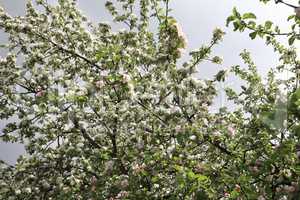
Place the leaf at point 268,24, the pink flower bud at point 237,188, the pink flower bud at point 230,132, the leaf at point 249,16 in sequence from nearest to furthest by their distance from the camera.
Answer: the leaf at point 249,16
the pink flower bud at point 237,188
the leaf at point 268,24
the pink flower bud at point 230,132

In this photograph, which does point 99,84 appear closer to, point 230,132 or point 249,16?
point 230,132

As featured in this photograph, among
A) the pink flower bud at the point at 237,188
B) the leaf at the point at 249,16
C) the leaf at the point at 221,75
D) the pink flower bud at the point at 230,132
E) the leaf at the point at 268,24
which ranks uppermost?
the leaf at the point at 221,75

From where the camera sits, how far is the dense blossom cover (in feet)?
15.5

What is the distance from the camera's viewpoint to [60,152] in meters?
8.09

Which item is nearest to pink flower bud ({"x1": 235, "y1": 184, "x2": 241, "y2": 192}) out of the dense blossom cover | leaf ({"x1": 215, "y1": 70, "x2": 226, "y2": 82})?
the dense blossom cover

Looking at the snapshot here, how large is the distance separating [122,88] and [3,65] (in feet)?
13.9

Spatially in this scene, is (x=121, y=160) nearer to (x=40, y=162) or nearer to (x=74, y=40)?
(x=40, y=162)

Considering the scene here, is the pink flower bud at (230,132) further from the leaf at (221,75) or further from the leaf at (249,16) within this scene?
the leaf at (249,16)

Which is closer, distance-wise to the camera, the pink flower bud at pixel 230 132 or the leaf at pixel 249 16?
the leaf at pixel 249 16

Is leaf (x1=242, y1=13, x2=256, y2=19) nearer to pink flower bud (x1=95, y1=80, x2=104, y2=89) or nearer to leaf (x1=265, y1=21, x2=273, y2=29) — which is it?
leaf (x1=265, y1=21, x2=273, y2=29)

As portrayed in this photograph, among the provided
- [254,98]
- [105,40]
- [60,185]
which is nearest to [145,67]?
[105,40]

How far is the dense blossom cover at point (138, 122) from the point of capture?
4.71m

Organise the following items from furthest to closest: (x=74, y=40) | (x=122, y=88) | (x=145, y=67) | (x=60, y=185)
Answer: (x=74, y=40), (x=145, y=67), (x=60, y=185), (x=122, y=88)

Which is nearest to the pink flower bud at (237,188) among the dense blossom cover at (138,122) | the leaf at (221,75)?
the dense blossom cover at (138,122)
